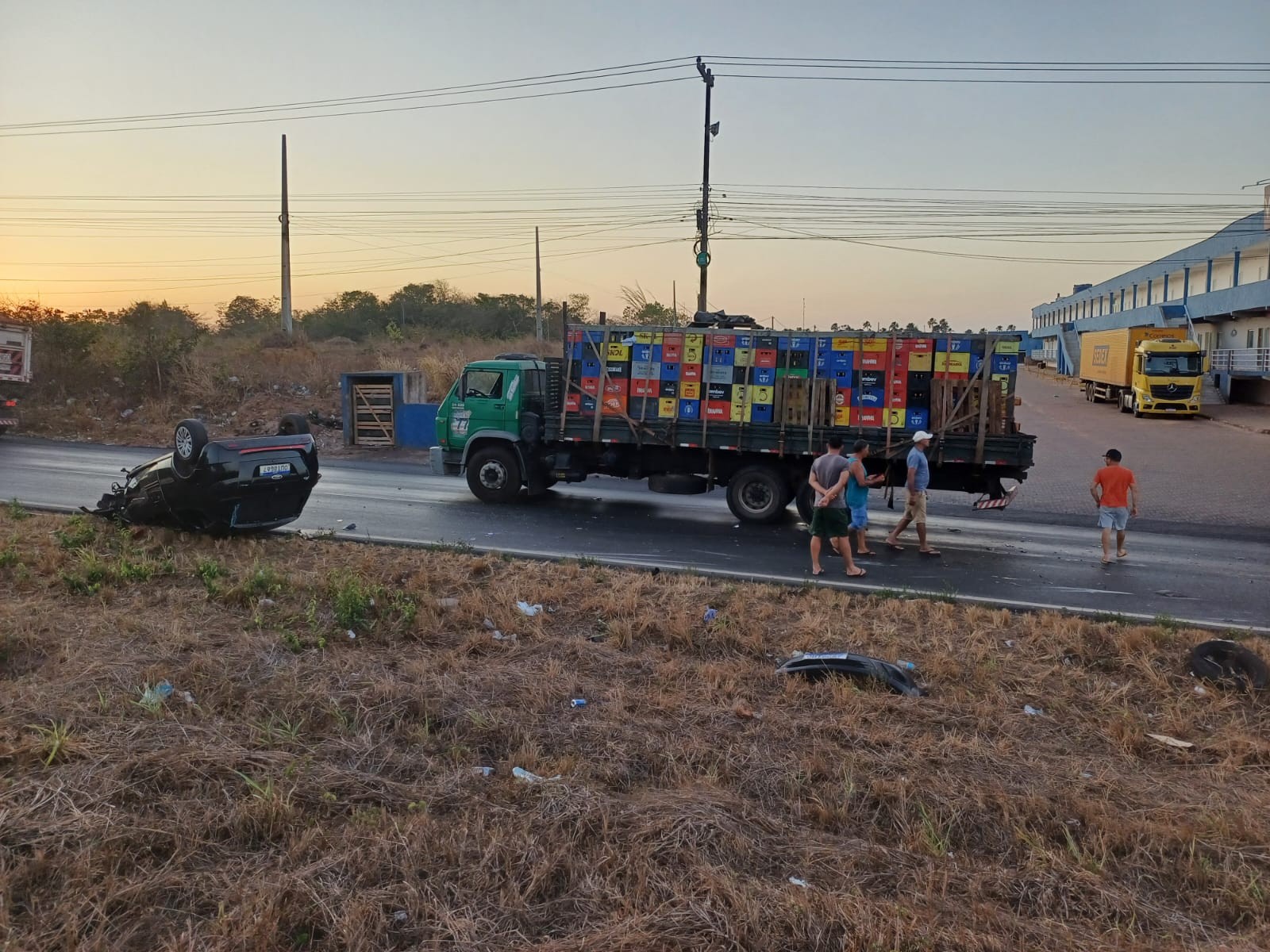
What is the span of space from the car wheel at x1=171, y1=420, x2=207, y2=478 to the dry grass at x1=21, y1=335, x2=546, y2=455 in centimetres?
1423

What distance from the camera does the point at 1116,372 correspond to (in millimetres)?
38000

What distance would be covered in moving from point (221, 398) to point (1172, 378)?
34064 mm

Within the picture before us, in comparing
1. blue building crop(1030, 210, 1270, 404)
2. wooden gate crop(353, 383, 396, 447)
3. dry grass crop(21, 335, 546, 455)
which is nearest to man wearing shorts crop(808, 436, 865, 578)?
wooden gate crop(353, 383, 396, 447)

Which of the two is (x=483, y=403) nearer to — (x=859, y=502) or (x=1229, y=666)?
(x=859, y=502)

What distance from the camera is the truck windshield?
33.1m

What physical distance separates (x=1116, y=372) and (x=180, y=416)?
37.0 meters

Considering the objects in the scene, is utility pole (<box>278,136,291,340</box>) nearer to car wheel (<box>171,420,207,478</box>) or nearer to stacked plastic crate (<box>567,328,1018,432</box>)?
stacked plastic crate (<box>567,328,1018,432</box>)

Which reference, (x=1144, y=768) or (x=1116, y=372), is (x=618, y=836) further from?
(x=1116, y=372)

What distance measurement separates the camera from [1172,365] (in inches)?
1313

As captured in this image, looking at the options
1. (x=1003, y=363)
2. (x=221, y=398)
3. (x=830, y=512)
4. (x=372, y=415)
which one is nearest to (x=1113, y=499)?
(x=1003, y=363)

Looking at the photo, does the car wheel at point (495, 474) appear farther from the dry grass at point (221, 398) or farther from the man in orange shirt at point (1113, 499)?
the dry grass at point (221, 398)

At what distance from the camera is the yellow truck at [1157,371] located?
→ 33.0 metres

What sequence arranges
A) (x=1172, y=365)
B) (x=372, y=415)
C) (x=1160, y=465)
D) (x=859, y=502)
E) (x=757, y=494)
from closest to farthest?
(x=859, y=502), (x=757, y=494), (x=1160, y=465), (x=372, y=415), (x=1172, y=365)

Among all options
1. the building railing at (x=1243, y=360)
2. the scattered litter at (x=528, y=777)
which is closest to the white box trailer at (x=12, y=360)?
the scattered litter at (x=528, y=777)
